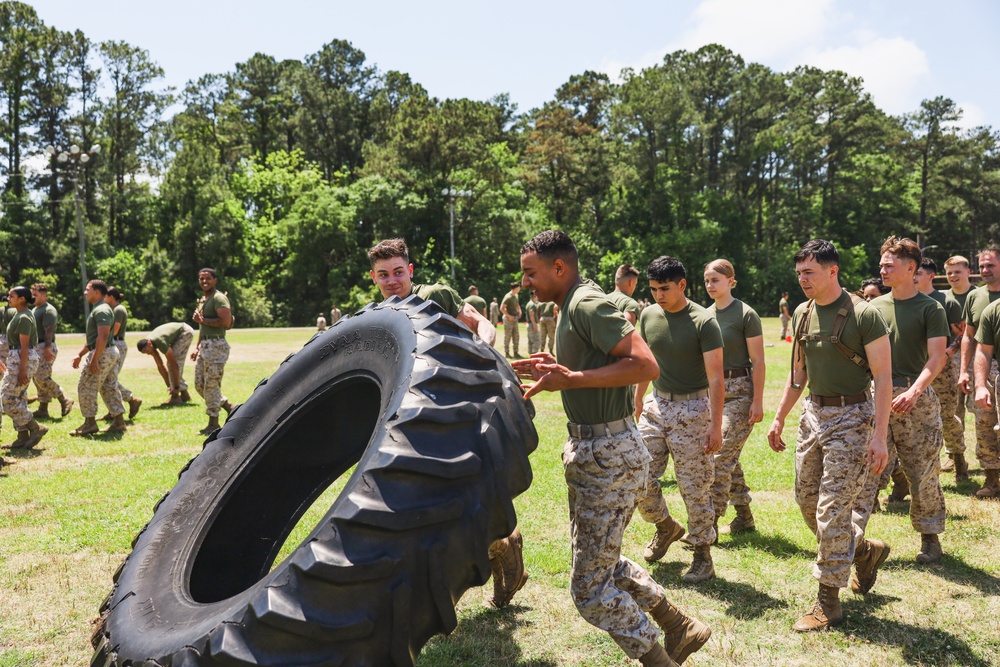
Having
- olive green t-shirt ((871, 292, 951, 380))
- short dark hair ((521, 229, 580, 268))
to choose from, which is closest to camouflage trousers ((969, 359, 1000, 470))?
olive green t-shirt ((871, 292, 951, 380))

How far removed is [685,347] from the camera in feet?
16.8

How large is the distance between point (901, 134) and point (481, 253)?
3412 cm

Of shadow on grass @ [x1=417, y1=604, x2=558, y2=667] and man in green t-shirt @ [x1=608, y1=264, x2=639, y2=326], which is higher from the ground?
man in green t-shirt @ [x1=608, y1=264, x2=639, y2=326]

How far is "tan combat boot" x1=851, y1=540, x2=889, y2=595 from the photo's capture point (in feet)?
15.3

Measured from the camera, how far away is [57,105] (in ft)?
161

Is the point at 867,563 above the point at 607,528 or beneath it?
beneath

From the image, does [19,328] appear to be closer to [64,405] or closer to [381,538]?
[64,405]

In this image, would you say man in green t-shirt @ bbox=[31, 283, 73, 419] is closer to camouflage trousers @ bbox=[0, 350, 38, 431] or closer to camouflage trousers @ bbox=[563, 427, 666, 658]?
camouflage trousers @ bbox=[0, 350, 38, 431]

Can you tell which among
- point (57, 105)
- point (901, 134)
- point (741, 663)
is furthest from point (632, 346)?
point (901, 134)

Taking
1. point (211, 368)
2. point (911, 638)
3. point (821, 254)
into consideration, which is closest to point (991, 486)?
point (911, 638)

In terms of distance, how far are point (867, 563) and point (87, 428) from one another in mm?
10078

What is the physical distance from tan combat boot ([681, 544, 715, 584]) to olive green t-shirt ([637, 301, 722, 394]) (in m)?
1.10

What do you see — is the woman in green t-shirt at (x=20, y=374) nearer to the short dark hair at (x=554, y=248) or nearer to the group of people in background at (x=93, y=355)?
the group of people in background at (x=93, y=355)

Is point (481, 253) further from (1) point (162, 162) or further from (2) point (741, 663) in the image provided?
(2) point (741, 663)
